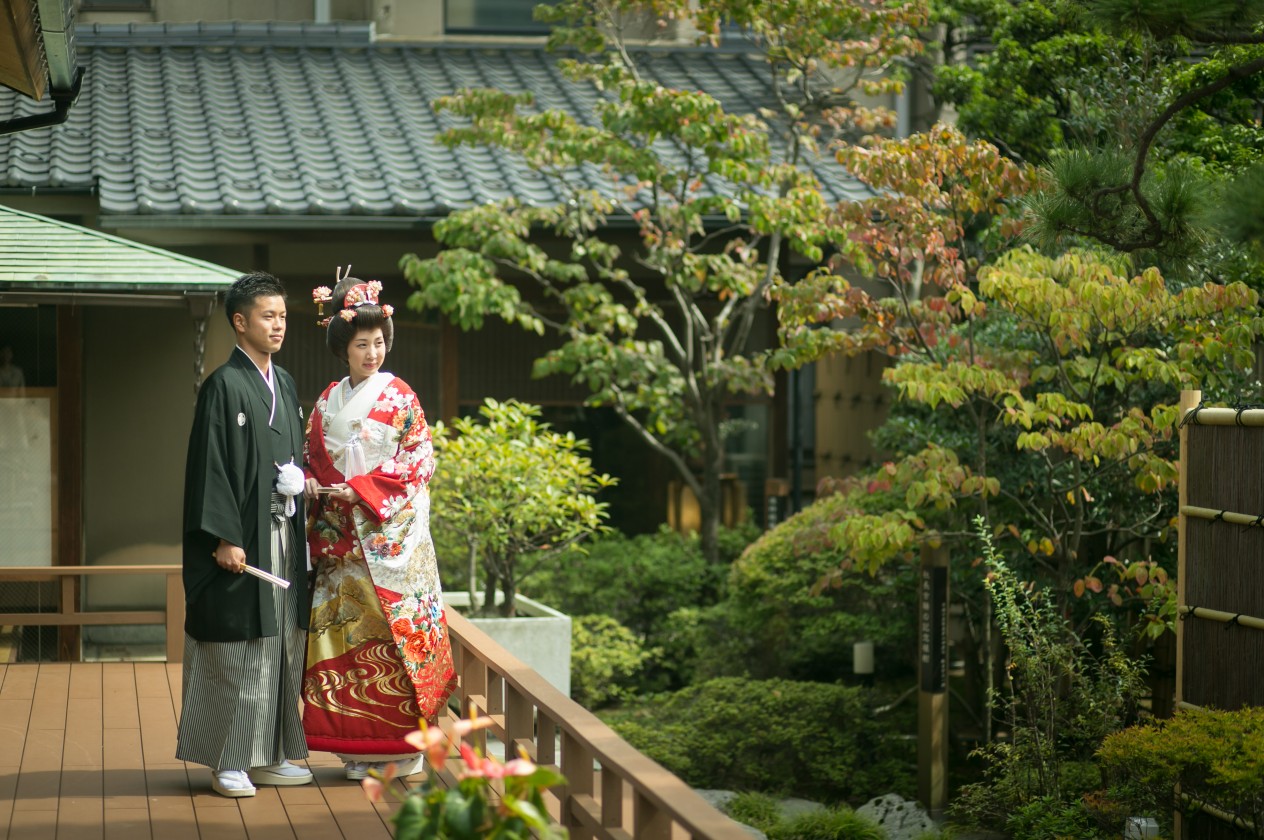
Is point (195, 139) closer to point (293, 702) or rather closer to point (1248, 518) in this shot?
point (293, 702)

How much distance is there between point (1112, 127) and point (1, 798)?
21.2 feet

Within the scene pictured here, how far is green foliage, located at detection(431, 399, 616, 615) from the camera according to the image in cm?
878

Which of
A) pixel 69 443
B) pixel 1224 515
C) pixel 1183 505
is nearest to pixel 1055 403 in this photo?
pixel 1183 505

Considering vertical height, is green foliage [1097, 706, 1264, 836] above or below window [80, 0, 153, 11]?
below

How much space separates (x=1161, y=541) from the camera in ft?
26.6

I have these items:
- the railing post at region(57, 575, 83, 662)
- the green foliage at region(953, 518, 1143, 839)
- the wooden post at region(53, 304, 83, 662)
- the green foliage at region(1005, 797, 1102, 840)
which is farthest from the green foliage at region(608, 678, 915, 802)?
the wooden post at region(53, 304, 83, 662)

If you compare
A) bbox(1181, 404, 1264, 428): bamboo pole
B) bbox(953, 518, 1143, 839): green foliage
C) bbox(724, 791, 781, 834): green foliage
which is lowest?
bbox(724, 791, 781, 834): green foliage

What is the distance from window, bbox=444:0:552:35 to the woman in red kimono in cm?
947

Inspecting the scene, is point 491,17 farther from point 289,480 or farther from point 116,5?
point 289,480

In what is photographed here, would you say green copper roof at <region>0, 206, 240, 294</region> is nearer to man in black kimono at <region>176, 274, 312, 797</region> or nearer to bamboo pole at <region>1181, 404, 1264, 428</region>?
man in black kimono at <region>176, 274, 312, 797</region>

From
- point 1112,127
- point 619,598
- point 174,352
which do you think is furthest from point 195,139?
point 1112,127

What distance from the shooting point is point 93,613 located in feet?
25.9

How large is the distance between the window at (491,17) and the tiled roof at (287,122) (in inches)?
11.8

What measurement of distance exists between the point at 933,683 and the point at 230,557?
433 centimetres
